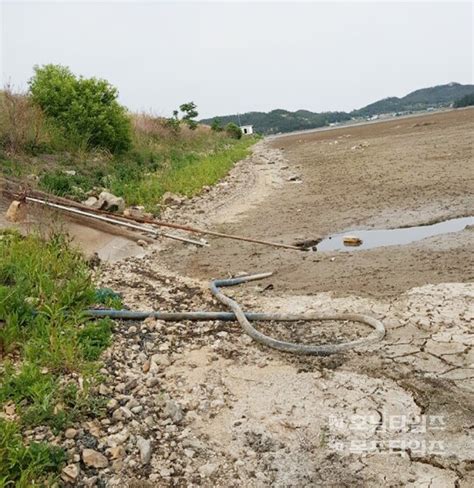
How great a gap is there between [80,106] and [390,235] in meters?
8.07

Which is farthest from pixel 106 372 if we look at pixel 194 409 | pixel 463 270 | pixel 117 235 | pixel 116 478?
pixel 117 235

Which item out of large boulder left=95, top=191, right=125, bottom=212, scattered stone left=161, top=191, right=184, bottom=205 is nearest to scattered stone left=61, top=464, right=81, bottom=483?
large boulder left=95, top=191, right=125, bottom=212

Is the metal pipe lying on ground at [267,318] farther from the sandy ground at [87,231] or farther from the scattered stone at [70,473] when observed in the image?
the sandy ground at [87,231]

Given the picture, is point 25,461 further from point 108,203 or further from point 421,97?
point 421,97

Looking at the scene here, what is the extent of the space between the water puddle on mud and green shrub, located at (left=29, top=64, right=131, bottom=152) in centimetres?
692

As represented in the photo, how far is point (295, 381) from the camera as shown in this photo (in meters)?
3.13

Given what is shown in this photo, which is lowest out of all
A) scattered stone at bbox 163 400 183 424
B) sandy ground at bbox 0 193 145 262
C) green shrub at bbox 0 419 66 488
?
scattered stone at bbox 163 400 183 424

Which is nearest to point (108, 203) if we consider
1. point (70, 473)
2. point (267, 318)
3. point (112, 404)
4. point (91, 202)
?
point (91, 202)

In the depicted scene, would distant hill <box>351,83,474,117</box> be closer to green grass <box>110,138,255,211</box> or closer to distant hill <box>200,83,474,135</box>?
distant hill <box>200,83,474,135</box>

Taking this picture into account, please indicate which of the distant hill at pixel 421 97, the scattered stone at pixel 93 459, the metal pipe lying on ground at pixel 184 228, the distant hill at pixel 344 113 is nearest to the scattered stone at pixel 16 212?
the metal pipe lying on ground at pixel 184 228

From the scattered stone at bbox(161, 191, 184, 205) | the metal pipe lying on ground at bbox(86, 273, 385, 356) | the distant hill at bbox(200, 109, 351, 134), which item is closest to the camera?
the metal pipe lying on ground at bbox(86, 273, 385, 356)

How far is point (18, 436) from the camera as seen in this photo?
2.47m

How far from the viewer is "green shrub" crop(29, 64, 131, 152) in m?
11.2

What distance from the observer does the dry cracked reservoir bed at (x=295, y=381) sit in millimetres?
2410
